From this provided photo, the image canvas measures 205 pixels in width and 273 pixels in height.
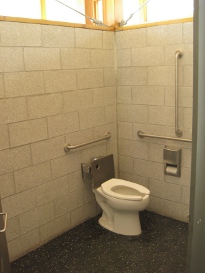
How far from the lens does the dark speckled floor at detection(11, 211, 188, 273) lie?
2.20 meters

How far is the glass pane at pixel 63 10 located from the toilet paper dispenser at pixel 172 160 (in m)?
1.61

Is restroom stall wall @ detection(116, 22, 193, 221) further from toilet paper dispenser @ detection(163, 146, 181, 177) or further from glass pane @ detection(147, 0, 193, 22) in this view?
glass pane @ detection(147, 0, 193, 22)

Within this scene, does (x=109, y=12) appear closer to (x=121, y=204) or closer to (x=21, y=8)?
(x=21, y=8)

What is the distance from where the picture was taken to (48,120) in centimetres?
242

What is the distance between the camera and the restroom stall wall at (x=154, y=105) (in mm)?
2550

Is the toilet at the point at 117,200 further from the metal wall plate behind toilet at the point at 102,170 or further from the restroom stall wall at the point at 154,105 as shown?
the restroom stall wall at the point at 154,105

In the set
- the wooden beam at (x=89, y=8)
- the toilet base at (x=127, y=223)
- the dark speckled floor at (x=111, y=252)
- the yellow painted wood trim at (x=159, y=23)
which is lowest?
the dark speckled floor at (x=111, y=252)

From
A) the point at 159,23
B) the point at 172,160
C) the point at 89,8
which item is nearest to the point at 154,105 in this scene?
the point at 172,160

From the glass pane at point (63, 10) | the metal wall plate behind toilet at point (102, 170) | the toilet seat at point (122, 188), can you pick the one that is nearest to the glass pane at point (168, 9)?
the glass pane at point (63, 10)

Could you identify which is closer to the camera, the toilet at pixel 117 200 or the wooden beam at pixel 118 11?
the toilet at pixel 117 200

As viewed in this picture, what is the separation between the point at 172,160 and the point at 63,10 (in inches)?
73.8

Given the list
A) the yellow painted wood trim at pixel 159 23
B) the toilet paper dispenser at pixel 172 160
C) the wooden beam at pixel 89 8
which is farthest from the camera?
the wooden beam at pixel 89 8

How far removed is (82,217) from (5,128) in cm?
121

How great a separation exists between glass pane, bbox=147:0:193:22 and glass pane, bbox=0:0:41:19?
109cm
